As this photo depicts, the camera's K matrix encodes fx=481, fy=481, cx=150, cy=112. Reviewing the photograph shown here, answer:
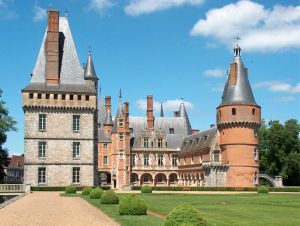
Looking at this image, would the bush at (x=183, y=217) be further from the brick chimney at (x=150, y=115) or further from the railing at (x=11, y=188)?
the brick chimney at (x=150, y=115)

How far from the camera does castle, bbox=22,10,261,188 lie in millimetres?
47844

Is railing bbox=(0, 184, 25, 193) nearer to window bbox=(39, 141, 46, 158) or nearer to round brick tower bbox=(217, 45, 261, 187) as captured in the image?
window bbox=(39, 141, 46, 158)

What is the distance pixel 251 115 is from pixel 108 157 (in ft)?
88.4

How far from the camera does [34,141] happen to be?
47.5 meters

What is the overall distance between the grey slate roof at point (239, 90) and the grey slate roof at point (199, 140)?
451cm

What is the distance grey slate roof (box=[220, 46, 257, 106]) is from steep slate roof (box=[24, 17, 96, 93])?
55.7 ft

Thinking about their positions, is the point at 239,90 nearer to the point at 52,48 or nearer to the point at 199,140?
the point at 199,140

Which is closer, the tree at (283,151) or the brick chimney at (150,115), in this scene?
the tree at (283,151)

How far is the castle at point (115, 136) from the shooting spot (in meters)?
47.8

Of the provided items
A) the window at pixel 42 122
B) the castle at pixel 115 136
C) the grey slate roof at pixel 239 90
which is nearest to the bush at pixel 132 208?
the castle at pixel 115 136

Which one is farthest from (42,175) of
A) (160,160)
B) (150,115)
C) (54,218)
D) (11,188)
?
(54,218)

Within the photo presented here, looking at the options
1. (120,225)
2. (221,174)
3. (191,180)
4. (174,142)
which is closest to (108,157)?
(174,142)

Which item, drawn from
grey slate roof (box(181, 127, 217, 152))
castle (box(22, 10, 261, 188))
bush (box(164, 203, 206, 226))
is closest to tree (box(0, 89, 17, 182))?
castle (box(22, 10, 261, 188))

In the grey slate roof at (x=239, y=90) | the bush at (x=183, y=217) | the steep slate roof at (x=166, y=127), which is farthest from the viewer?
the steep slate roof at (x=166, y=127)
